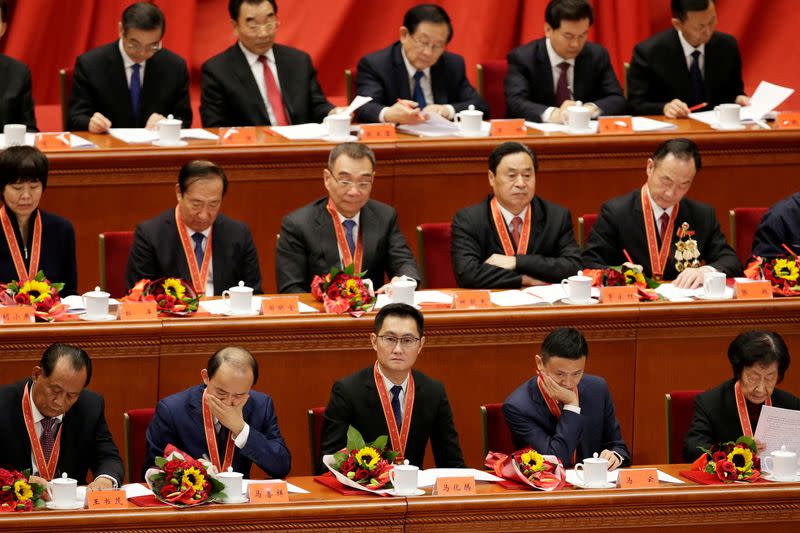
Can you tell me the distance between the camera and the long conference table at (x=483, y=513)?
3.39 m

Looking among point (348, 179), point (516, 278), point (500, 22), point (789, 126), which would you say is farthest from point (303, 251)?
point (500, 22)

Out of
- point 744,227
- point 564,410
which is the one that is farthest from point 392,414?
point 744,227

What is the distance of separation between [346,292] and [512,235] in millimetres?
830

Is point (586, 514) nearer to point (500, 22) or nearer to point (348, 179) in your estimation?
point (348, 179)

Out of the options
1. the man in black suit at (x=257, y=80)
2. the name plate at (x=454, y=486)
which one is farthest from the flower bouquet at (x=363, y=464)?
the man in black suit at (x=257, y=80)

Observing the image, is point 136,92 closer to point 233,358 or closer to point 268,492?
point 233,358

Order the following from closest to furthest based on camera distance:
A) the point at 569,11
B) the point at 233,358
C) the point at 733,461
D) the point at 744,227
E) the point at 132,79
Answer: the point at 733,461
the point at 233,358
the point at 744,227
the point at 132,79
the point at 569,11

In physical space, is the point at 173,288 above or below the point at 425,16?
below

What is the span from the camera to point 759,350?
162 inches

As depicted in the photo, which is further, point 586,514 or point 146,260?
point 146,260

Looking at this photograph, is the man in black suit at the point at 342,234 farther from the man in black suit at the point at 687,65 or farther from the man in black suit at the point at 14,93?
the man in black suit at the point at 687,65

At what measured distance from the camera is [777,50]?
7.48 m

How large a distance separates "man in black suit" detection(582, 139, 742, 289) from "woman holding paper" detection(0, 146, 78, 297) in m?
1.75

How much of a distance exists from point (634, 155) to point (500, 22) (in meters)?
1.83
